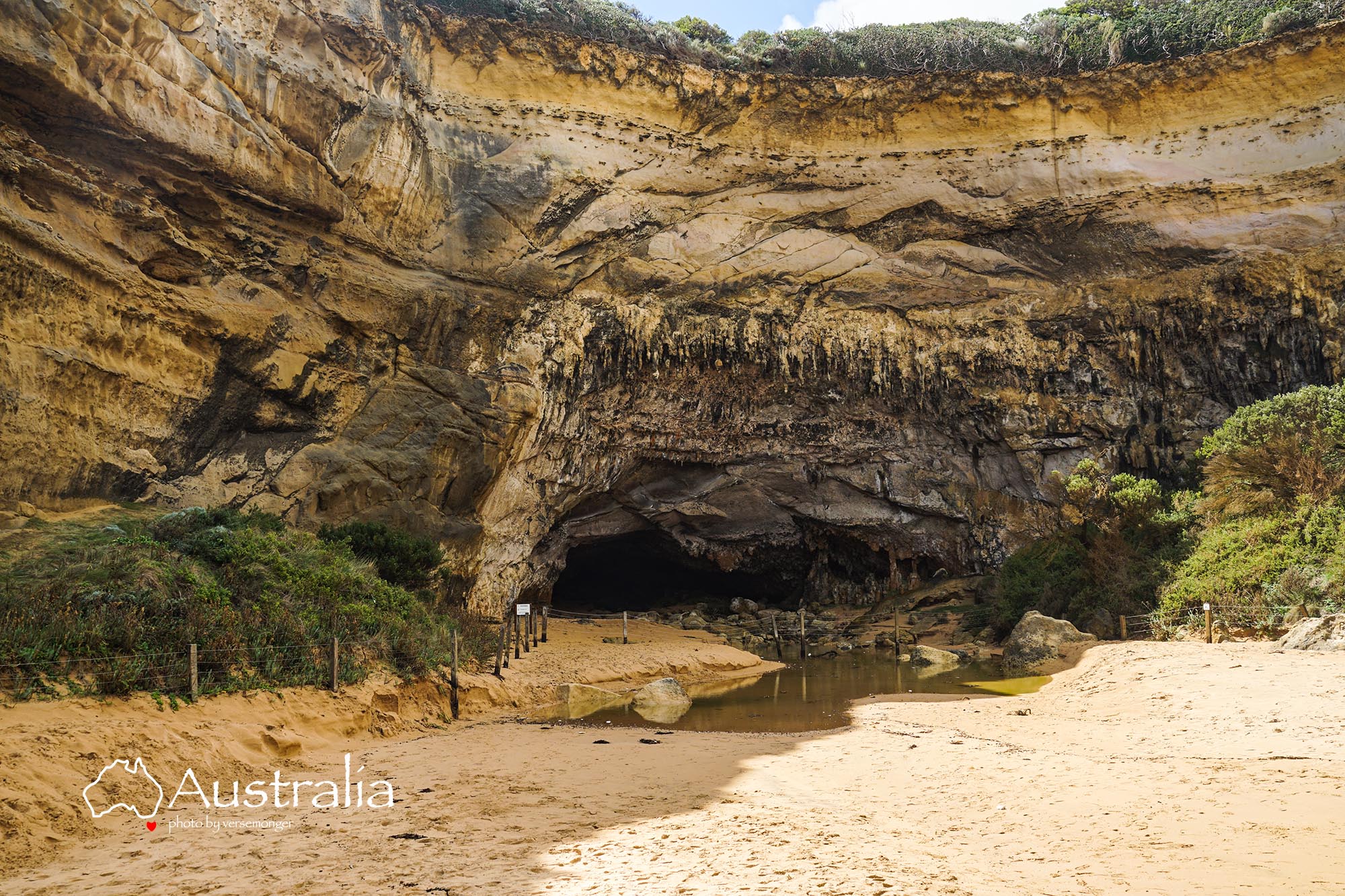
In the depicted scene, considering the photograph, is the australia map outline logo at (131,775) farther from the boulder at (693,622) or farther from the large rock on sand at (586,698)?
the boulder at (693,622)

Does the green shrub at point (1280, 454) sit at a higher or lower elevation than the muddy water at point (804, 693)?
higher

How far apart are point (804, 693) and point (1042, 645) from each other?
6.10 metres

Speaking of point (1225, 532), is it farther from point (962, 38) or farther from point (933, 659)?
point (962, 38)

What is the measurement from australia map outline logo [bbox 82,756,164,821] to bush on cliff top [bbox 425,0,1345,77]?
26.5 metres

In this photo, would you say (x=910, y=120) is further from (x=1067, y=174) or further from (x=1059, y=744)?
(x=1059, y=744)

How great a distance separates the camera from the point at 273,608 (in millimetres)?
12242

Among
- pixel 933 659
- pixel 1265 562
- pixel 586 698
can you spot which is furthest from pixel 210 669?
pixel 1265 562

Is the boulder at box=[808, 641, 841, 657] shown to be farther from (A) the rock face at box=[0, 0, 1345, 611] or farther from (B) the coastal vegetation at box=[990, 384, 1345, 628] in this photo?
(A) the rock face at box=[0, 0, 1345, 611]

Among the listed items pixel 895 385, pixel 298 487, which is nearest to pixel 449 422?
pixel 298 487

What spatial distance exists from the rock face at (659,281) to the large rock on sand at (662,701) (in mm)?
7963

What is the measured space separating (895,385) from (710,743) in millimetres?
22161

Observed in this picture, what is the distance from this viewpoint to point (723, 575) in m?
38.8

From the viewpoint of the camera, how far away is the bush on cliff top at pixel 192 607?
941 cm

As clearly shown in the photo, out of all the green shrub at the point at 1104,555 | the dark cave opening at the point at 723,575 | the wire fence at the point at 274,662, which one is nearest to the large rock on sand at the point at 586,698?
the wire fence at the point at 274,662
